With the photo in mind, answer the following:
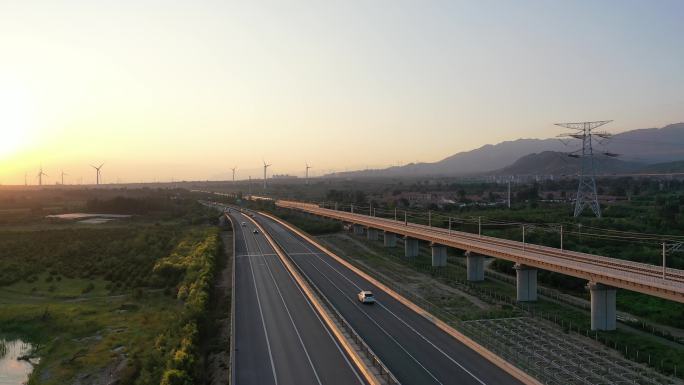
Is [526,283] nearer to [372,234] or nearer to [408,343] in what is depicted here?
[408,343]

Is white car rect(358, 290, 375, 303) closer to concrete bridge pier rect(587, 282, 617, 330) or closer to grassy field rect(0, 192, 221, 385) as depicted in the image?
grassy field rect(0, 192, 221, 385)

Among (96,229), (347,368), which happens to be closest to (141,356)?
(347,368)

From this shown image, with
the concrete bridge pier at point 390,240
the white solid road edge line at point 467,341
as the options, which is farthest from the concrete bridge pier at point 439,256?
the concrete bridge pier at point 390,240

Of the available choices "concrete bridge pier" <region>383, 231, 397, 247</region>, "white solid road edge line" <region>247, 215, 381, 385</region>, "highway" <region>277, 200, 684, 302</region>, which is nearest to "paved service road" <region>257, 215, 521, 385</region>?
"white solid road edge line" <region>247, 215, 381, 385</region>

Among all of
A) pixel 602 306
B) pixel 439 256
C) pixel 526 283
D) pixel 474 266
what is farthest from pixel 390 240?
pixel 602 306

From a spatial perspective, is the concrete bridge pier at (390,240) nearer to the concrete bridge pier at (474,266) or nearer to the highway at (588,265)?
the highway at (588,265)

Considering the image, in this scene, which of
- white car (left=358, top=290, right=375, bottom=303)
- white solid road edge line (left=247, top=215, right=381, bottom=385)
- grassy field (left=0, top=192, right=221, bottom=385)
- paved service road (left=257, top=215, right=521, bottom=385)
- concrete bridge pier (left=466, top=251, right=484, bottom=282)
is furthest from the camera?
concrete bridge pier (left=466, top=251, right=484, bottom=282)
